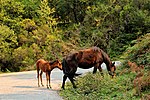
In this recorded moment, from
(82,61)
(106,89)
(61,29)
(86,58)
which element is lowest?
(61,29)

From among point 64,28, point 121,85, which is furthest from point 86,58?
point 64,28

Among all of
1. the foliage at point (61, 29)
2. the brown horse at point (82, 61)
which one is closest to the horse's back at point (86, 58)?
the brown horse at point (82, 61)

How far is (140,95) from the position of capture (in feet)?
31.2

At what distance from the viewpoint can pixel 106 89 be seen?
11258 millimetres

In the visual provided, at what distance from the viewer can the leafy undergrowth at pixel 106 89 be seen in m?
9.83

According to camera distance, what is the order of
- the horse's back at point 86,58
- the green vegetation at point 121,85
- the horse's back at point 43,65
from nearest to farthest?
1. the green vegetation at point 121,85
2. the horse's back at point 86,58
3. the horse's back at point 43,65

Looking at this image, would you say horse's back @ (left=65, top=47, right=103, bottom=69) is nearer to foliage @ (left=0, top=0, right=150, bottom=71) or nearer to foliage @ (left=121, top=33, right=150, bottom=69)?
foliage @ (left=121, top=33, right=150, bottom=69)

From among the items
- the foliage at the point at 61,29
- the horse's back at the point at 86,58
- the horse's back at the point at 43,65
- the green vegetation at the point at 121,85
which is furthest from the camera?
the foliage at the point at 61,29

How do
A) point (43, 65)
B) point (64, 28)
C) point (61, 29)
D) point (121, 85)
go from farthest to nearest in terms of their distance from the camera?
point (64, 28) → point (61, 29) → point (43, 65) → point (121, 85)

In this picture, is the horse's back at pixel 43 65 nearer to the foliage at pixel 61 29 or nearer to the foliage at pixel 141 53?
the foliage at pixel 141 53

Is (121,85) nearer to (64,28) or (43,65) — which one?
(43,65)

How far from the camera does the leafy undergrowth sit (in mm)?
9828

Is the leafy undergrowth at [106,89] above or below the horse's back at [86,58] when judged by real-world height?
below

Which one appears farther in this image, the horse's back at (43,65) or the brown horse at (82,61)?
the horse's back at (43,65)
